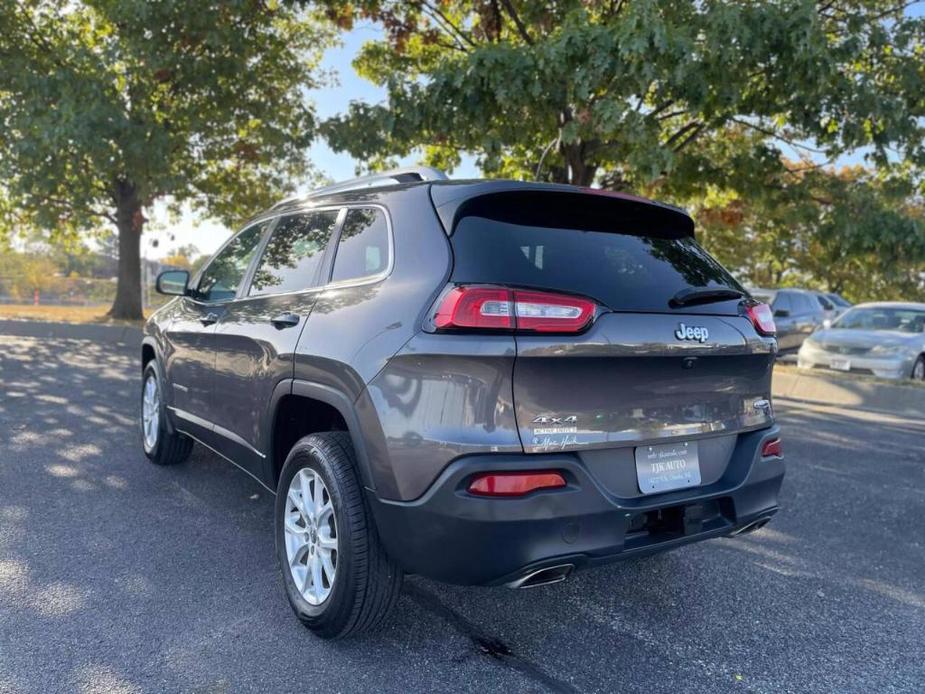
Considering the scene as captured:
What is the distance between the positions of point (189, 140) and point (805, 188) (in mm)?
13527

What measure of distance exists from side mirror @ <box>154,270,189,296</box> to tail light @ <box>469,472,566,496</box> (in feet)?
10.9

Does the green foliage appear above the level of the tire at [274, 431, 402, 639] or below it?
above

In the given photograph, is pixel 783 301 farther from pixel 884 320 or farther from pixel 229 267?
pixel 229 267

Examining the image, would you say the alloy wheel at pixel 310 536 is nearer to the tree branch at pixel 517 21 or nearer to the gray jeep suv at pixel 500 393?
the gray jeep suv at pixel 500 393

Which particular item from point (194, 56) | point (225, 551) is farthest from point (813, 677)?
point (194, 56)

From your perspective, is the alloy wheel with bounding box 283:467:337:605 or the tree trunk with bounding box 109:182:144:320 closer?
the alloy wheel with bounding box 283:467:337:605

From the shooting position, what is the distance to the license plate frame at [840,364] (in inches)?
442

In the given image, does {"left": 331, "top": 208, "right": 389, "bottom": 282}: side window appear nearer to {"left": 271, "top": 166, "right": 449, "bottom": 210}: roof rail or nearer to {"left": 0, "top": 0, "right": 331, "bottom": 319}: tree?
{"left": 271, "top": 166, "right": 449, "bottom": 210}: roof rail

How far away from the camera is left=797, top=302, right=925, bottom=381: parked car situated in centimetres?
1094

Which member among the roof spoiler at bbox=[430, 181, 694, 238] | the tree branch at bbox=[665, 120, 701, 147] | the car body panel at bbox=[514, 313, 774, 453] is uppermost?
the tree branch at bbox=[665, 120, 701, 147]

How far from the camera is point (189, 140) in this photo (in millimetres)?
16406

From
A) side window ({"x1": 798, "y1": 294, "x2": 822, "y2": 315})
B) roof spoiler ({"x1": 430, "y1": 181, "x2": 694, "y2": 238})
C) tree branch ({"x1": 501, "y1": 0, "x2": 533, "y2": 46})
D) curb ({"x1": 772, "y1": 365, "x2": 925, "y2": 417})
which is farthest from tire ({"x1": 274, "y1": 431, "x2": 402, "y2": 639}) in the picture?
side window ({"x1": 798, "y1": 294, "x2": 822, "y2": 315})

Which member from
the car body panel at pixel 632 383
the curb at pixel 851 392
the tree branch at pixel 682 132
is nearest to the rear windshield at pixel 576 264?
the car body panel at pixel 632 383

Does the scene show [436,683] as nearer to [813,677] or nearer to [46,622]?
[813,677]
